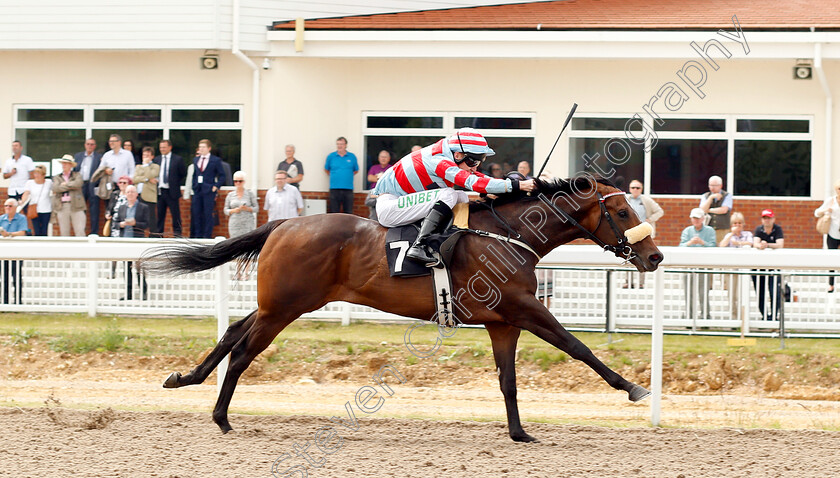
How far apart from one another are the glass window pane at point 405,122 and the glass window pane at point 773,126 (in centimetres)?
412

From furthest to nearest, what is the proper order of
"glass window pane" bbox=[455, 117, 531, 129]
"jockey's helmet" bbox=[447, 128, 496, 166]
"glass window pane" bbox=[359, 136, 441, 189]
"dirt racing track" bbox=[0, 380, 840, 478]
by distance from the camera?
"glass window pane" bbox=[359, 136, 441, 189]
"glass window pane" bbox=[455, 117, 531, 129]
"jockey's helmet" bbox=[447, 128, 496, 166]
"dirt racing track" bbox=[0, 380, 840, 478]

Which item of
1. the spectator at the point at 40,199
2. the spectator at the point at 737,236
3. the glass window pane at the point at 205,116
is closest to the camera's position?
the spectator at the point at 737,236

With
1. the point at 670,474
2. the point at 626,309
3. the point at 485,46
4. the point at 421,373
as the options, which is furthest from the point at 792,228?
the point at 670,474

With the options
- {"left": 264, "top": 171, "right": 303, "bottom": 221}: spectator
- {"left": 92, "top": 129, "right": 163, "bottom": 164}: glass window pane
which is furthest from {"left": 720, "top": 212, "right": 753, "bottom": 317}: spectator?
{"left": 92, "top": 129, "right": 163, "bottom": 164}: glass window pane

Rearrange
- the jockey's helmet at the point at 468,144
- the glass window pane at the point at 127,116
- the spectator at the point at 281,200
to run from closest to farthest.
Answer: the jockey's helmet at the point at 468,144 → the spectator at the point at 281,200 → the glass window pane at the point at 127,116

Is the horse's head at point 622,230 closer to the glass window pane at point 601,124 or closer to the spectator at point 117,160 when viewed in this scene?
the glass window pane at point 601,124

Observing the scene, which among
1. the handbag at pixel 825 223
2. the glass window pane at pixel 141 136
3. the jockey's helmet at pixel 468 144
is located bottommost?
the handbag at pixel 825 223

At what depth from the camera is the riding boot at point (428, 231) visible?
5.71 m

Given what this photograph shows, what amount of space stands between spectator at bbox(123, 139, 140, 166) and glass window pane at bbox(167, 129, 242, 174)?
557 millimetres

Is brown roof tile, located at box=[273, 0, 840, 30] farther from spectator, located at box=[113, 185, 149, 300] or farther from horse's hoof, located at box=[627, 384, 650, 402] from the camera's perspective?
horse's hoof, located at box=[627, 384, 650, 402]

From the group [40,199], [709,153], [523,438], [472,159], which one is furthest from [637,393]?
[40,199]

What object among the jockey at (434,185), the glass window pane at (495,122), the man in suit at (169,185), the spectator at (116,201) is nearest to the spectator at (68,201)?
the spectator at (116,201)

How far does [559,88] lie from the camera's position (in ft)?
44.3

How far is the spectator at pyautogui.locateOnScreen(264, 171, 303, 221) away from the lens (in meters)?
12.4
